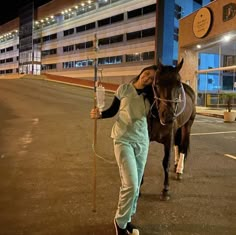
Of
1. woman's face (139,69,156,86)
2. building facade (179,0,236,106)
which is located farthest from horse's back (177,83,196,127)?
building facade (179,0,236,106)

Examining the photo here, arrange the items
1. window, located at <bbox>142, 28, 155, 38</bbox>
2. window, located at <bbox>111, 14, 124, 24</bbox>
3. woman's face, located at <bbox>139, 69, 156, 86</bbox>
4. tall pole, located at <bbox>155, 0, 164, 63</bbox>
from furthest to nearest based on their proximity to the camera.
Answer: window, located at <bbox>111, 14, 124, 24</bbox> < window, located at <bbox>142, 28, 155, 38</bbox> < tall pole, located at <bbox>155, 0, 164, 63</bbox> < woman's face, located at <bbox>139, 69, 156, 86</bbox>

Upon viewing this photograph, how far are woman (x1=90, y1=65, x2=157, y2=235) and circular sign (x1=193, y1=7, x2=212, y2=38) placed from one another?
1894 centimetres

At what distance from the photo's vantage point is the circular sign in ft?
70.2

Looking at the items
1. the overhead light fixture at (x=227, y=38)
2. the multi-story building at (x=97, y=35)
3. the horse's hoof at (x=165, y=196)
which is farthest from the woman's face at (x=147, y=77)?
the multi-story building at (x=97, y=35)

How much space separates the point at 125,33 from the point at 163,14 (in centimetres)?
858

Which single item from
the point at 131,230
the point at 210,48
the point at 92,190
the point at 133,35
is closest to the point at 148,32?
the point at 133,35

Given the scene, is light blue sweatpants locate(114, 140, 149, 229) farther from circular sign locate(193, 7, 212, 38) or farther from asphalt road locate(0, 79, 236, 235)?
circular sign locate(193, 7, 212, 38)

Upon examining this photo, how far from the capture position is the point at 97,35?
1876 inches

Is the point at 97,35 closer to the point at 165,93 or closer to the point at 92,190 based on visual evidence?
the point at 92,190

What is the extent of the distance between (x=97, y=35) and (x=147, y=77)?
45.0 meters

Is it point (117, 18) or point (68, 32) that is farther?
point (68, 32)

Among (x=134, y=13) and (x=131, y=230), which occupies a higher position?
(x=134, y=13)

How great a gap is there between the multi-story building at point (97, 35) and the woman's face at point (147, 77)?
30.6 m

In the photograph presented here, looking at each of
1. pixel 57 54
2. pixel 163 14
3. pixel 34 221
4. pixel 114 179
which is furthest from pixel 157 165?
pixel 57 54
